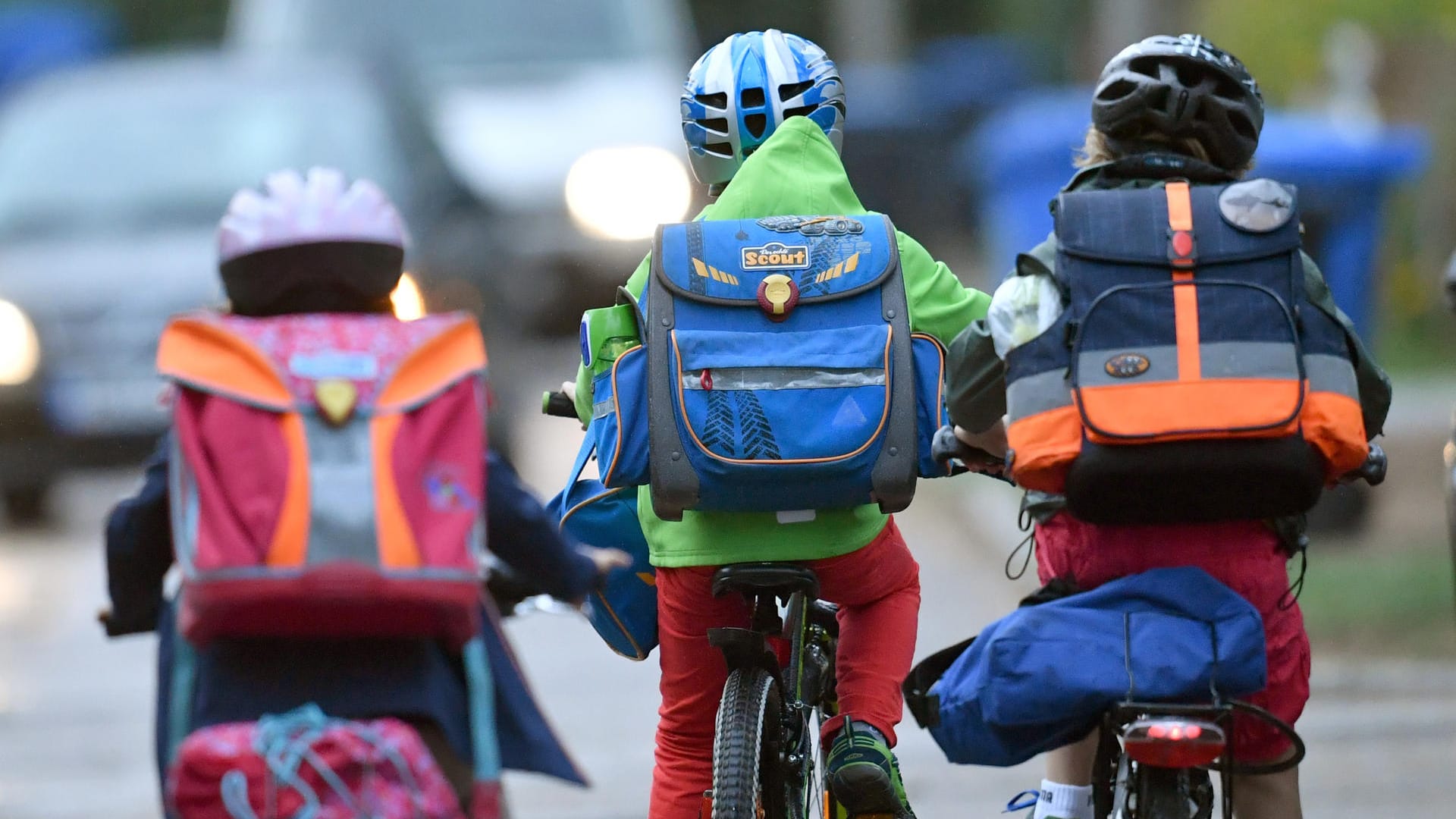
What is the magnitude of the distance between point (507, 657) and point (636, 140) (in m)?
10.3

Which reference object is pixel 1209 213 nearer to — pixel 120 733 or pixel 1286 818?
pixel 1286 818

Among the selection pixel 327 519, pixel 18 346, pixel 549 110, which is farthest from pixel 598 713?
pixel 549 110

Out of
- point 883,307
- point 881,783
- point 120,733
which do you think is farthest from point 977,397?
point 120,733

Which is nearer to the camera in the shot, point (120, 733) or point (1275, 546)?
point (1275, 546)

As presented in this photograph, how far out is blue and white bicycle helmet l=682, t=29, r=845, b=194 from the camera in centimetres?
501

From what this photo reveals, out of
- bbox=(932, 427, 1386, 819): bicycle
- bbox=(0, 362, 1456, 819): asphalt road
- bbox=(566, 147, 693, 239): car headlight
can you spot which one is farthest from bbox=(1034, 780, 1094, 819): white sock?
bbox=(566, 147, 693, 239): car headlight

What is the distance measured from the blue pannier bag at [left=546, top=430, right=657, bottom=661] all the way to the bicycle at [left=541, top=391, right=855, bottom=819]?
177mm

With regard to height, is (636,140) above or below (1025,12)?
above

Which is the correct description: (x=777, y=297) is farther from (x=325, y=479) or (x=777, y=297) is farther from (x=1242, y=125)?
(x=325, y=479)

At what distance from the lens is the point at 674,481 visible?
4527mm

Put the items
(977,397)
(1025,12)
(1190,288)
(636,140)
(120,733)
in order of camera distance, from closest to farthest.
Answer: (1190,288) → (977,397) → (120,733) → (636,140) → (1025,12)

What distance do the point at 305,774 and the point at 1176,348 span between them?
4.90ft

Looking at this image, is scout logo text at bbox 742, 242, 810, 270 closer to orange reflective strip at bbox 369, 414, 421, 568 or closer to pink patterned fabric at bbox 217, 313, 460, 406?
pink patterned fabric at bbox 217, 313, 460, 406

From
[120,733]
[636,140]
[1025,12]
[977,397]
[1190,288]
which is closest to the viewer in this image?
[1190,288]
